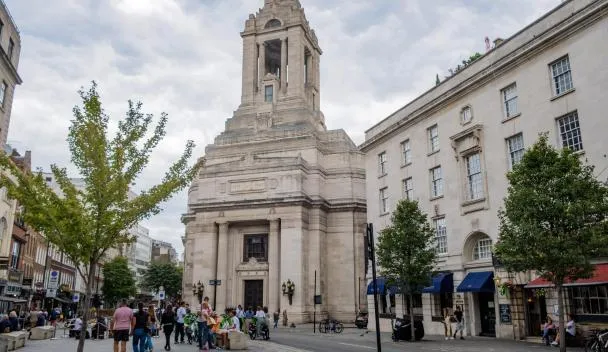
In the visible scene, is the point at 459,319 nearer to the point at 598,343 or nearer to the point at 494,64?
the point at 598,343

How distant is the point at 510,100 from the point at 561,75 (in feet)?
10.9

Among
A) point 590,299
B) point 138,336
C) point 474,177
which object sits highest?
point 474,177

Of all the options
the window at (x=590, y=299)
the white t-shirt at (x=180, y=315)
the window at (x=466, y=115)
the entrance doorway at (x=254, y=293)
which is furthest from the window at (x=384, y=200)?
the white t-shirt at (x=180, y=315)

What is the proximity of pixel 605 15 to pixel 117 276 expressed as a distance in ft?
252

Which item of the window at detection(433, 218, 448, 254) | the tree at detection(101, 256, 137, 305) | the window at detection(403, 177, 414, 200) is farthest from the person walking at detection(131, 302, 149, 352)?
the tree at detection(101, 256, 137, 305)

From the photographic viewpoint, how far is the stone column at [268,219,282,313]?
47.1 meters

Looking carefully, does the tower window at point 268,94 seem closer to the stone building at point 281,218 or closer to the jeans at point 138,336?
the stone building at point 281,218

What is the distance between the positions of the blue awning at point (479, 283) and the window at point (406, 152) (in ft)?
33.4

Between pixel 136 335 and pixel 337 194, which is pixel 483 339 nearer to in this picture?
pixel 136 335

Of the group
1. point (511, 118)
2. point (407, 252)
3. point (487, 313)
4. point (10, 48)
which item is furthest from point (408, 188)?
point (10, 48)

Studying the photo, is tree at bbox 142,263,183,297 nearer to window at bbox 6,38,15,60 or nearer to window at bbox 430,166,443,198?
window at bbox 6,38,15,60

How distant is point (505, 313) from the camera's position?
86.8 ft

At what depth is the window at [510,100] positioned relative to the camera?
1081 inches

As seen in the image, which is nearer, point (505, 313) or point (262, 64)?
point (505, 313)
